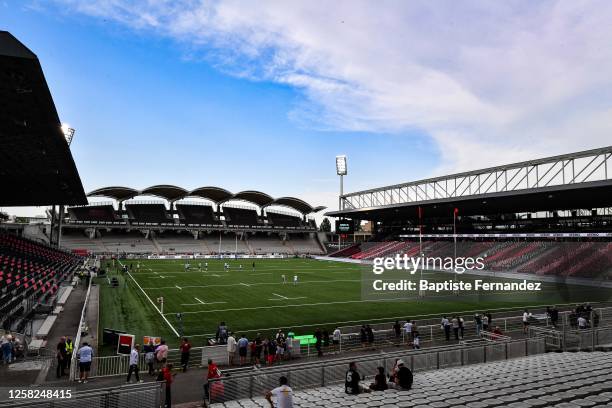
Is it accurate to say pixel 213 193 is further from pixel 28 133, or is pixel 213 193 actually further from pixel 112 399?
pixel 112 399

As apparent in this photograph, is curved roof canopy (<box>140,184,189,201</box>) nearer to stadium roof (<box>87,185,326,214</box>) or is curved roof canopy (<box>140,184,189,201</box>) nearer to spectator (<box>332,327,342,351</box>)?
stadium roof (<box>87,185,326,214</box>)

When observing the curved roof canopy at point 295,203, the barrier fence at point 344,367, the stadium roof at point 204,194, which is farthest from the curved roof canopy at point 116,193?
the barrier fence at point 344,367

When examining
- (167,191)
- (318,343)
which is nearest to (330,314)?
(318,343)

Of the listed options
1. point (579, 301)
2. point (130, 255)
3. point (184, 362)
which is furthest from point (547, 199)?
point (130, 255)

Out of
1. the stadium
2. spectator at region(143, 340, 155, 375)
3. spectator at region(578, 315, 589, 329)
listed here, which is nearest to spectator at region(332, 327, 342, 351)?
the stadium

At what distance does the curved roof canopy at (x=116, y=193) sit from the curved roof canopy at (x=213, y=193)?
12253 mm

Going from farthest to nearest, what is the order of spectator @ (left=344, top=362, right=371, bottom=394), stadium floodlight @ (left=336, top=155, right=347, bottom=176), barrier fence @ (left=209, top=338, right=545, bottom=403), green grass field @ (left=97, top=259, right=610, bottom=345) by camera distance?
stadium floodlight @ (left=336, top=155, right=347, bottom=176), green grass field @ (left=97, top=259, right=610, bottom=345), spectator @ (left=344, top=362, right=371, bottom=394), barrier fence @ (left=209, top=338, right=545, bottom=403)

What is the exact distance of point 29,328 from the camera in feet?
61.7

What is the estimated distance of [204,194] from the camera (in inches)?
3748

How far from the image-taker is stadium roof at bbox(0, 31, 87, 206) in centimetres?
1276

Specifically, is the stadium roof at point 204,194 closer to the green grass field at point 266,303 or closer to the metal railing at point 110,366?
the green grass field at point 266,303

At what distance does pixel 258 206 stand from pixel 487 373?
310ft

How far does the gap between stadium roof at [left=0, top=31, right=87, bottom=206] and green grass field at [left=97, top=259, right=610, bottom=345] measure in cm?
974

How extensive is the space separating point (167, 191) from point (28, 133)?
72569mm
